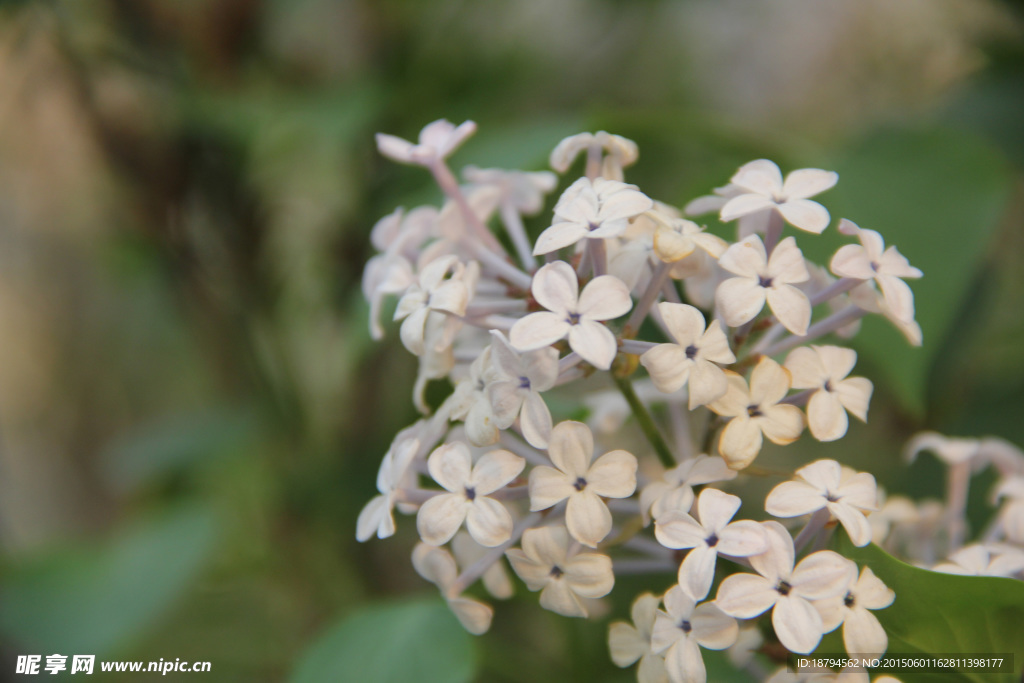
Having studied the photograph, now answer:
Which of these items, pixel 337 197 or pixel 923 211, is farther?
Answer: pixel 337 197

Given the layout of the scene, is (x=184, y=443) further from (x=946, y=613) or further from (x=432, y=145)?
→ (x=946, y=613)

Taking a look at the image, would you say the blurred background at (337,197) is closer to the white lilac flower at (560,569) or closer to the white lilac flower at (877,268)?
the white lilac flower at (877,268)

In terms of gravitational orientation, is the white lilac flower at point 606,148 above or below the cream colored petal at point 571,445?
above

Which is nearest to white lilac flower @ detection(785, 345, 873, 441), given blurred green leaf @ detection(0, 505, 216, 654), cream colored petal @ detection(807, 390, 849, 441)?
cream colored petal @ detection(807, 390, 849, 441)

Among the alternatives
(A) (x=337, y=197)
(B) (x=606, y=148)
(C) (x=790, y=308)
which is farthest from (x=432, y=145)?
(A) (x=337, y=197)

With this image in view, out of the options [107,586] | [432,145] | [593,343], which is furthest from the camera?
[107,586]

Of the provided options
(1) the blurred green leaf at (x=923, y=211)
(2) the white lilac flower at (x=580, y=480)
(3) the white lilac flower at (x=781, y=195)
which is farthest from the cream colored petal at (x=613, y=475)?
(1) the blurred green leaf at (x=923, y=211)

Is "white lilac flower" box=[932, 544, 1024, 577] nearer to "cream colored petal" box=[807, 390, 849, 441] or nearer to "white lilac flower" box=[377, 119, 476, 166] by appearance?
"cream colored petal" box=[807, 390, 849, 441]
